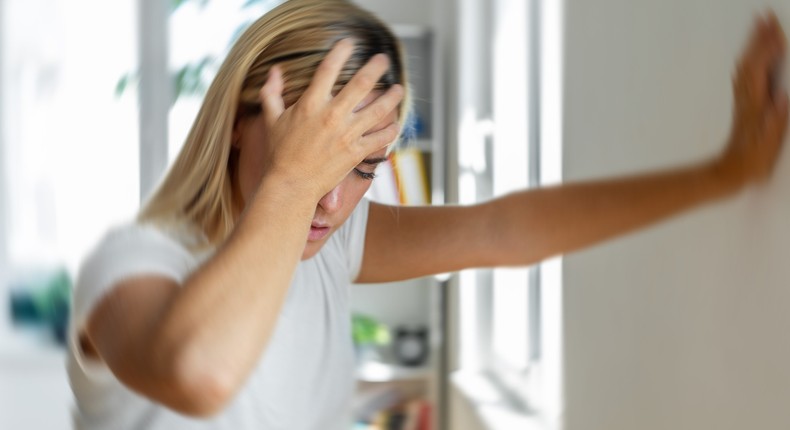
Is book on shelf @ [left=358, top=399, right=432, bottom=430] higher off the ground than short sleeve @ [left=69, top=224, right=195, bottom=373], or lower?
lower

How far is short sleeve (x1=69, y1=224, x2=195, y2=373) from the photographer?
2.62 ft

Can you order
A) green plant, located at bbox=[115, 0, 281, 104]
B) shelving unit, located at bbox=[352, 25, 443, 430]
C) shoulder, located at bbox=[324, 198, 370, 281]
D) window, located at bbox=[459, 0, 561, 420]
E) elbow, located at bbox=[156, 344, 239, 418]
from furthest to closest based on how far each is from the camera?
green plant, located at bbox=[115, 0, 281, 104], shelving unit, located at bbox=[352, 25, 443, 430], window, located at bbox=[459, 0, 561, 420], shoulder, located at bbox=[324, 198, 370, 281], elbow, located at bbox=[156, 344, 239, 418]

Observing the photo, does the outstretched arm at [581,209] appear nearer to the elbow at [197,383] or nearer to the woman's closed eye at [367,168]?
the woman's closed eye at [367,168]

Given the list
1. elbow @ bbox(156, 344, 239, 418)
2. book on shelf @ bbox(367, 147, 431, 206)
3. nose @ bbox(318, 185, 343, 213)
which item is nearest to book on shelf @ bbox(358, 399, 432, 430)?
book on shelf @ bbox(367, 147, 431, 206)

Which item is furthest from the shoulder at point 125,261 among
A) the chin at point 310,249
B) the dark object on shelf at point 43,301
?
the dark object on shelf at point 43,301

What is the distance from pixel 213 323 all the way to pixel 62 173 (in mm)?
2891

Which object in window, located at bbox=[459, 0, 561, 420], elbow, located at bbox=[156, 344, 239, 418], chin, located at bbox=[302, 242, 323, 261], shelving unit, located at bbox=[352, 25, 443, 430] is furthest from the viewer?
shelving unit, located at bbox=[352, 25, 443, 430]

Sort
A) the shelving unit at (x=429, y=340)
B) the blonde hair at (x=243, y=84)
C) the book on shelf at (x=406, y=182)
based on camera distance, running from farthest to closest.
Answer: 1. the shelving unit at (x=429, y=340)
2. the book on shelf at (x=406, y=182)
3. the blonde hair at (x=243, y=84)

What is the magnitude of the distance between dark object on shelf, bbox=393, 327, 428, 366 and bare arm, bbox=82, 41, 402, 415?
223 cm

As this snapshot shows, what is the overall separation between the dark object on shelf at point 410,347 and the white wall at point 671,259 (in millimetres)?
1309

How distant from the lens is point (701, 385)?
1.15 meters

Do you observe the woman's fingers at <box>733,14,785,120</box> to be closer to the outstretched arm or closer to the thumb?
the outstretched arm

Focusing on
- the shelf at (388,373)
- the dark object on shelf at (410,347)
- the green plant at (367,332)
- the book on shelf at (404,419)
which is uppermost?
the green plant at (367,332)

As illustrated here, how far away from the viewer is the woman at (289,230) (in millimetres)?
679
